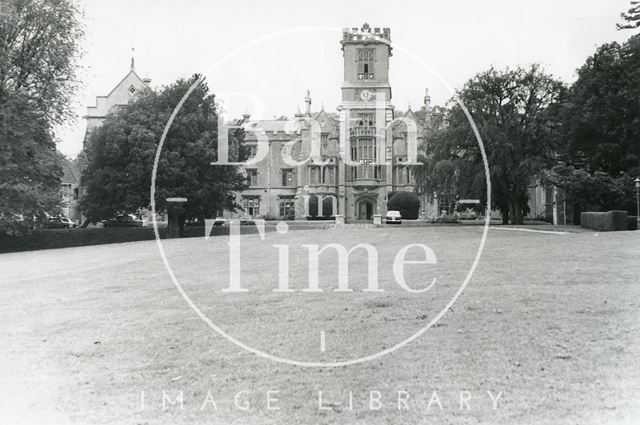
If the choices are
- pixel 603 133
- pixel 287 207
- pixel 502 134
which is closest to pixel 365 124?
pixel 287 207

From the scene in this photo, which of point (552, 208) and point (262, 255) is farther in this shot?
point (552, 208)

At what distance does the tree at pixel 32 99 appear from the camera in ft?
93.6

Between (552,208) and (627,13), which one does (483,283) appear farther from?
(552,208)

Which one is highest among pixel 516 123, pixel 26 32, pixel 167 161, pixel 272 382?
pixel 26 32

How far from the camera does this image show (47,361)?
22.6 feet

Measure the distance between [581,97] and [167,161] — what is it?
24.8 metres

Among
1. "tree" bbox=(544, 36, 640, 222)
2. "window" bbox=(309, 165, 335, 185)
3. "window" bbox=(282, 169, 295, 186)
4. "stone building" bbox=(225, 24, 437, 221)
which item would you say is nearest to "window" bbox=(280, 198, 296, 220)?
"stone building" bbox=(225, 24, 437, 221)

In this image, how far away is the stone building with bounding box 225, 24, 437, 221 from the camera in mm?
59219

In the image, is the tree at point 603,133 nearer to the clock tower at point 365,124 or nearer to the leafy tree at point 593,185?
the leafy tree at point 593,185

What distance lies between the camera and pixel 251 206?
65062 millimetres

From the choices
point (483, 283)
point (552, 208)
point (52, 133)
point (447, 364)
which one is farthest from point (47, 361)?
point (552, 208)

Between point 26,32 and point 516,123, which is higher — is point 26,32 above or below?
above

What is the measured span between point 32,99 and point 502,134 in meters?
26.3

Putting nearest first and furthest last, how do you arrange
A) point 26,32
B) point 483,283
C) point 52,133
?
point 483,283 → point 26,32 → point 52,133
